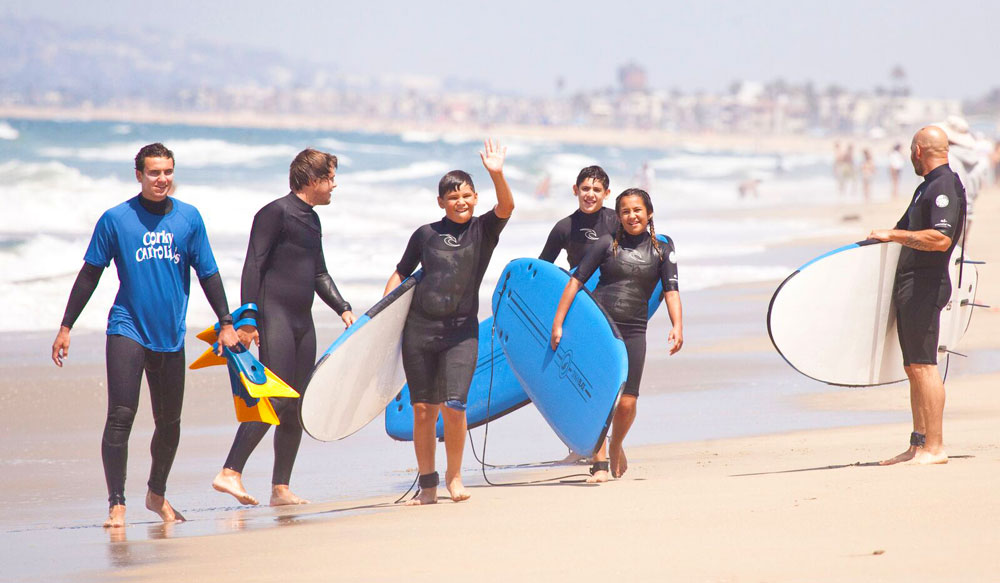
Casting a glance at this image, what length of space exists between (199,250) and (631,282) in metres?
1.75

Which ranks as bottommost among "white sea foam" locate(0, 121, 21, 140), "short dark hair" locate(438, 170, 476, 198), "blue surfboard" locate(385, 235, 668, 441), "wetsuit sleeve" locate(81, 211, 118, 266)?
"blue surfboard" locate(385, 235, 668, 441)

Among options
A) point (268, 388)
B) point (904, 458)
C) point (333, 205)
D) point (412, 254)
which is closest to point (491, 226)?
point (412, 254)

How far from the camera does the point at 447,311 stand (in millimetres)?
4699

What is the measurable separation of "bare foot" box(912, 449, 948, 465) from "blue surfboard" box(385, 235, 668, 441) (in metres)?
1.34

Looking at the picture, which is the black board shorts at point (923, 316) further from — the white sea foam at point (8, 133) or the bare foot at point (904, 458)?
the white sea foam at point (8, 133)

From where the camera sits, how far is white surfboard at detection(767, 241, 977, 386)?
5.12 metres

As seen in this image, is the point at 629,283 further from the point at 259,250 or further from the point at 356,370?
the point at 259,250

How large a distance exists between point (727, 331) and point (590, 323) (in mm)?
5099

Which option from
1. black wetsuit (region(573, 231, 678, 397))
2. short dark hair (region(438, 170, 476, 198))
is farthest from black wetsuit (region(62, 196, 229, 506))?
black wetsuit (region(573, 231, 678, 397))

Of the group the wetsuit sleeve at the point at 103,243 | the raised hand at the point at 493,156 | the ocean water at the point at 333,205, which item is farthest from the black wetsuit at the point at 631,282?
the ocean water at the point at 333,205

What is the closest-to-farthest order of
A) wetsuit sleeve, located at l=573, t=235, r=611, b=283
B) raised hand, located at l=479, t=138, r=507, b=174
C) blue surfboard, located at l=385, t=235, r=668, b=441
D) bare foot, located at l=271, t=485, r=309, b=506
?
raised hand, located at l=479, t=138, r=507, b=174
bare foot, located at l=271, t=485, r=309, b=506
wetsuit sleeve, located at l=573, t=235, r=611, b=283
blue surfboard, located at l=385, t=235, r=668, b=441

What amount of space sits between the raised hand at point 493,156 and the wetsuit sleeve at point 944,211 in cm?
170

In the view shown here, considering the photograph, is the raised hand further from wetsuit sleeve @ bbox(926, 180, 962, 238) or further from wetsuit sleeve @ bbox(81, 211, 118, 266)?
wetsuit sleeve @ bbox(926, 180, 962, 238)

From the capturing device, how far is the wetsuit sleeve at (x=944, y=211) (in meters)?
4.79
